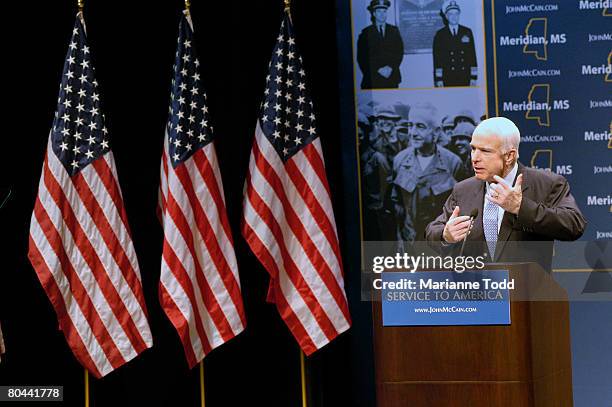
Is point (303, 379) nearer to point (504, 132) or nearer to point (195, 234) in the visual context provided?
point (195, 234)

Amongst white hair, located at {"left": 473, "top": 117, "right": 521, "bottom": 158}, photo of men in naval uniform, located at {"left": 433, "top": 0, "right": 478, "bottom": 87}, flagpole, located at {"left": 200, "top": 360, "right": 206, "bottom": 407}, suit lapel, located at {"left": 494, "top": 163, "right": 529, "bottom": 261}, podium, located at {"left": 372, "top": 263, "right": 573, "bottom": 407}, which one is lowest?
flagpole, located at {"left": 200, "top": 360, "right": 206, "bottom": 407}

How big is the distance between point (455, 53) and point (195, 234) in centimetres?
213

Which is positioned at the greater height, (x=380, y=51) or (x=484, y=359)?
(x=380, y=51)

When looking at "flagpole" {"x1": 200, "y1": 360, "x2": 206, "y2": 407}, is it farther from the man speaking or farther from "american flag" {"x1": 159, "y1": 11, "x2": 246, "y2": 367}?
the man speaking

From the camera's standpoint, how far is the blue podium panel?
489 centimetres

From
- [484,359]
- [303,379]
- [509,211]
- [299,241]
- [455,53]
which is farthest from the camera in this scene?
[455,53]

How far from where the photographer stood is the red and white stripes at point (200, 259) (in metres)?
5.86

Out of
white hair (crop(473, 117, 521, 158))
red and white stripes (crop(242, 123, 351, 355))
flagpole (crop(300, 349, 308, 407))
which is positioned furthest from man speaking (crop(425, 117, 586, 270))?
flagpole (crop(300, 349, 308, 407))

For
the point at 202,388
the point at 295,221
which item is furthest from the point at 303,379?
the point at 295,221

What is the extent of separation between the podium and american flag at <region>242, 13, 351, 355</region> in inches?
35.4

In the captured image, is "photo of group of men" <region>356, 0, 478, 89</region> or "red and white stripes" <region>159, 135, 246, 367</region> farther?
"photo of group of men" <region>356, 0, 478, 89</region>

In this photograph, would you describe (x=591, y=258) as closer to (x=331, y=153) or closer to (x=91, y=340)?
(x=331, y=153)

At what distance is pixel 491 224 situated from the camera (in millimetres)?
5512

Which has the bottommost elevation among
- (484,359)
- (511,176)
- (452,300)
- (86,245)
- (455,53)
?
(484,359)
